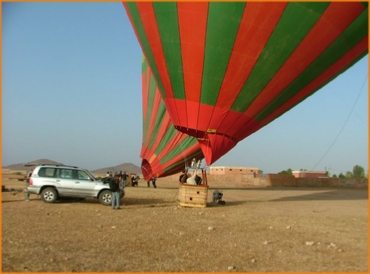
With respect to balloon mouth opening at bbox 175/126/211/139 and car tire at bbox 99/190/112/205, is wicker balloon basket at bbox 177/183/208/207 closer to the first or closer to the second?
balloon mouth opening at bbox 175/126/211/139

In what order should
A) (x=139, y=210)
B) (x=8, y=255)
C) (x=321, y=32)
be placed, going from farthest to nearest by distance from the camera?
(x=139, y=210) < (x=321, y=32) < (x=8, y=255)

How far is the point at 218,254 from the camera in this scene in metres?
6.70

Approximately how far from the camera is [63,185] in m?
14.8

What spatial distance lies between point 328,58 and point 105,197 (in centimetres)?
936

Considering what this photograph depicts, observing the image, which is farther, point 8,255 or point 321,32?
point 321,32

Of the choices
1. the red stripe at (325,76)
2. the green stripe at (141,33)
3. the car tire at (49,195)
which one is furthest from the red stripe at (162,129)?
the car tire at (49,195)

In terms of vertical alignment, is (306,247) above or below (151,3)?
below

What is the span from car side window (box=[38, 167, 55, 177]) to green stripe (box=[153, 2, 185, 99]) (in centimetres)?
580

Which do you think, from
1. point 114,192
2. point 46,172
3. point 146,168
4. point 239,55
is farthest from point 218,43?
point 146,168

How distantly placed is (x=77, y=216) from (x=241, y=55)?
22.3 feet

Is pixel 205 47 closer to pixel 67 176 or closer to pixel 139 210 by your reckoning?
pixel 139 210

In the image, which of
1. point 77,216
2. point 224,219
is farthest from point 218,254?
point 77,216

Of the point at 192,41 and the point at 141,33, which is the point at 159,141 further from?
the point at 192,41

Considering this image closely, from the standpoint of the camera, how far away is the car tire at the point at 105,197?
14688 millimetres
